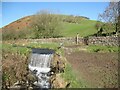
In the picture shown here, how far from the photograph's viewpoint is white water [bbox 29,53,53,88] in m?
18.1

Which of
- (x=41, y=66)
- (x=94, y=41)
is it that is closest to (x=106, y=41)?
(x=94, y=41)

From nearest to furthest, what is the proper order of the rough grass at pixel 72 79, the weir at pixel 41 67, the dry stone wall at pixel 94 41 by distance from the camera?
the rough grass at pixel 72 79 → the weir at pixel 41 67 → the dry stone wall at pixel 94 41

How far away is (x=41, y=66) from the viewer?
71.8 feet

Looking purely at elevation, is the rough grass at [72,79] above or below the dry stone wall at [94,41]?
below

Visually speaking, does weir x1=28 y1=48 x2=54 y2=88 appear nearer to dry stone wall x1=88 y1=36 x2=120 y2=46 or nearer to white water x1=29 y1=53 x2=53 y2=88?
white water x1=29 y1=53 x2=53 y2=88

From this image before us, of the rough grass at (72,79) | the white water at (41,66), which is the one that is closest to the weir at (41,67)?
the white water at (41,66)

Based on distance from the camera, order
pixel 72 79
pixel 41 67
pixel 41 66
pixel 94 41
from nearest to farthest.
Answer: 1. pixel 72 79
2. pixel 41 67
3. pixel 41 66
4. pixel 94 41

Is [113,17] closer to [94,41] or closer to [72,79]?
[94,41]

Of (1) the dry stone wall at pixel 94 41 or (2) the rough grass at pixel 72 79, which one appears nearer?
(2) the rough grass at pixel 72 79

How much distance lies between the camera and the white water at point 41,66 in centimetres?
1814

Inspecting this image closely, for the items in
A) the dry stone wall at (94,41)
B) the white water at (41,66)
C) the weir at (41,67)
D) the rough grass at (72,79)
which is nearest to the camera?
the rough grass at (72,79)

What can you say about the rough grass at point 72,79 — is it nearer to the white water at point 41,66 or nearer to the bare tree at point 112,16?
the white water at point 41,66

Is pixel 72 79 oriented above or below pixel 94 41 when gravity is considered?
below

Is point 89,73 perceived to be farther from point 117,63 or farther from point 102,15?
point 102,15
